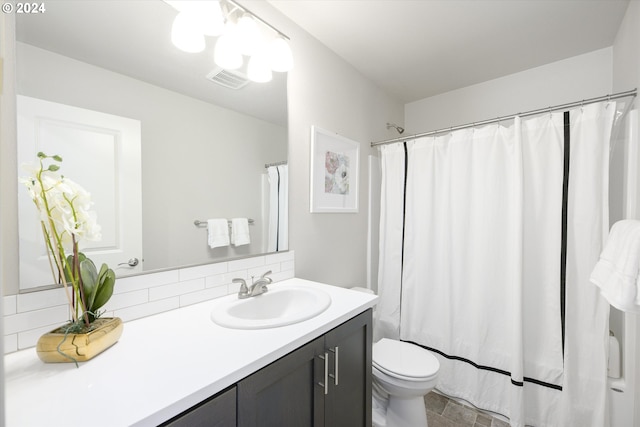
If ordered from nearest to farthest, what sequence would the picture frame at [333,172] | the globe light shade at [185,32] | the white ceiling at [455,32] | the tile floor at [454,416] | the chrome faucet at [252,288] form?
1. the globe light shade at [185,32]
2. the chrome faucet at [252,288]
3. the white ceiling at [455,32]
4. the tile floor at [454,416]
5. the picture frame at [333,172]

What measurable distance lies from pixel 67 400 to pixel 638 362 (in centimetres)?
224

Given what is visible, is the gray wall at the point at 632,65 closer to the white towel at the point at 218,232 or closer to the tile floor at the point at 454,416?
the tile floor at the point at 454,416

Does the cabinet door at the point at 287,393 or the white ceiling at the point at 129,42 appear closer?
the cabinet door at the point at 287,393

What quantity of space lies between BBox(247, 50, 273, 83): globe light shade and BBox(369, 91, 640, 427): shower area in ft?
3.89

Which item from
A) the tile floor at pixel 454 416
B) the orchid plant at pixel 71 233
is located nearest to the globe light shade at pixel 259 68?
the orchid plant at pixel 71 233

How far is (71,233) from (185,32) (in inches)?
36.4

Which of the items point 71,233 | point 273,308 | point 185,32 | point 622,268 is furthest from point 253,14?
point 622,268

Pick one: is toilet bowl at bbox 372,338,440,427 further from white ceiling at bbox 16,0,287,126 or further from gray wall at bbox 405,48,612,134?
gray wall at bbox 405,48,612,134

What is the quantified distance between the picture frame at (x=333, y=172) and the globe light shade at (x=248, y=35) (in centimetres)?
56

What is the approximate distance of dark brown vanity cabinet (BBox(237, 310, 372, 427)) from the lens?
Answer: 0.79m

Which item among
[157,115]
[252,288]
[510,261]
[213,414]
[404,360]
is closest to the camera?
[213,414]

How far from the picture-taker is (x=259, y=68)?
144 cm

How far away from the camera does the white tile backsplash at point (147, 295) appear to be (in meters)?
0.81

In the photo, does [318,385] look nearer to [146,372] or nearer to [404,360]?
[146,372]
